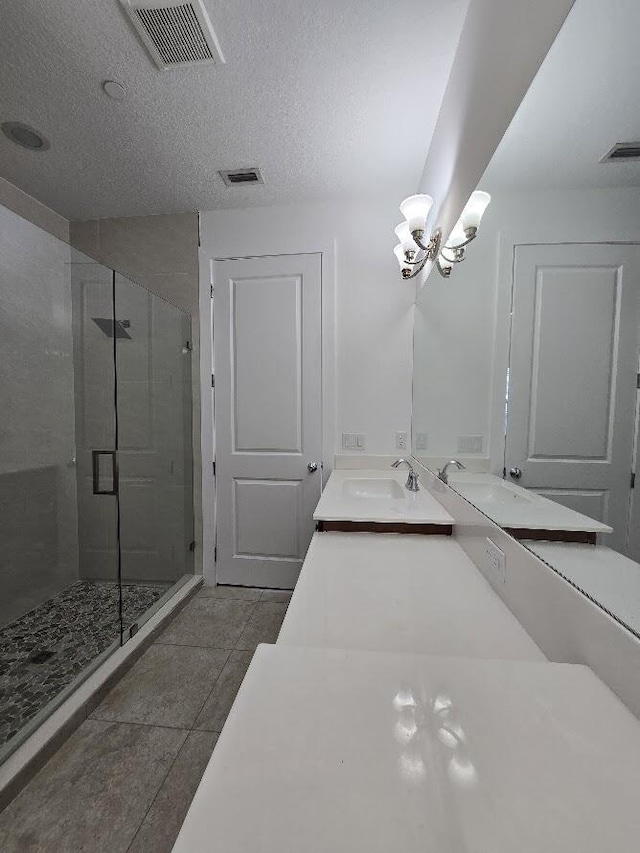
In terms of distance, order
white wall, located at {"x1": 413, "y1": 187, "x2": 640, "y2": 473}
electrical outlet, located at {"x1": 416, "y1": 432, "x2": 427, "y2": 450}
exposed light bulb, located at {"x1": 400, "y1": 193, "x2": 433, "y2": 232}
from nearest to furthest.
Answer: white wall, located at {"x1": 413, "y1": 187, "x2": 640, "y2": 473} < exposed light bulb, located at {"x1": 400, "y1": 193, "x2": 433, "y2": 232} < electrical outlet, located at {"x1": 416, "y1": 432, "x2": 427, "y2": 450}

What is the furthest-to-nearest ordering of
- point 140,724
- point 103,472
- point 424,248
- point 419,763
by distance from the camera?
1. point 103,472
2. point 424,248
3. point 140,724
4. point 419,763

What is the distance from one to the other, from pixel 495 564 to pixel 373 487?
1107mm

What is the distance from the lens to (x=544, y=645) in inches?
26.3

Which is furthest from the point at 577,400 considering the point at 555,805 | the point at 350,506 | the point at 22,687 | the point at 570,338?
the point at 22,687

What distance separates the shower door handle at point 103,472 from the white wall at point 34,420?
0.29 m

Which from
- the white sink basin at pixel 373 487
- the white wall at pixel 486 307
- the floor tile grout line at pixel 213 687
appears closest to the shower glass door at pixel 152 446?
the floor tile grout line at pixel 213 687

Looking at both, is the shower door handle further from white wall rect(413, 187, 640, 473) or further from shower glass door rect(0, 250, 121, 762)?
white wall rect(413, 187, 640, 473)

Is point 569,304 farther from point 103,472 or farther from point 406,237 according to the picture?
point 103,472

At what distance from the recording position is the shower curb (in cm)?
111

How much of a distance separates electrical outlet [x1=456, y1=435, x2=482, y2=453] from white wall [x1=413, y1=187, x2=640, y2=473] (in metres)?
0.03

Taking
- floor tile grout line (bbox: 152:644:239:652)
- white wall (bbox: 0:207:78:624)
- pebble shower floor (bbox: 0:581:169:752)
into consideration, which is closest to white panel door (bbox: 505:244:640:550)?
floor tile grout line (bbox: 152:644:239:652)

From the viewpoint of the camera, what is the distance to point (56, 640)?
5.75ft

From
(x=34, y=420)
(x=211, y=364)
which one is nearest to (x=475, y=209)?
(x=211, y=364)

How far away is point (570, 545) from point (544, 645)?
0.66 ft
